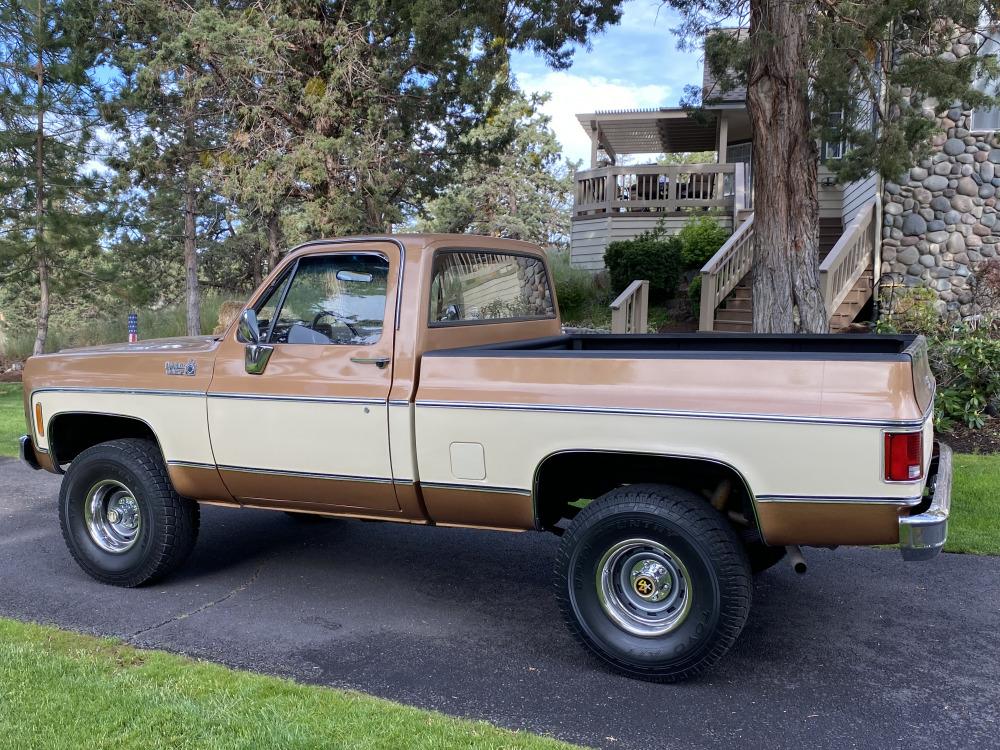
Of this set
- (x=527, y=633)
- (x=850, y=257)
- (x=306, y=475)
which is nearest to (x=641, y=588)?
(x=527, y=633)

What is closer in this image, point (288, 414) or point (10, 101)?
point (288, 414)

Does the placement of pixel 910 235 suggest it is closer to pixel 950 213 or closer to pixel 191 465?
pixel 950 213

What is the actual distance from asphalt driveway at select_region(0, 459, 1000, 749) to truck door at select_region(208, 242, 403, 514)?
Result: 0.72 metres

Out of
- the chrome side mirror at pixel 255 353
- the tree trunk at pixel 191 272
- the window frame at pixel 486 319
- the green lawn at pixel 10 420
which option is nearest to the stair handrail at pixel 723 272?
the window frame at pixel 486 319

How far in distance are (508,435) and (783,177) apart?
5767 mm

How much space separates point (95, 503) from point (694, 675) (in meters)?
3.73

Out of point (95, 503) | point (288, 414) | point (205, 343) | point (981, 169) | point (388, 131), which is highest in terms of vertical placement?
point (388, 131)

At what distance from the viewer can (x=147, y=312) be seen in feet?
71.6

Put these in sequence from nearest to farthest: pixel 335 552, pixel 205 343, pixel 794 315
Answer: pixel 205 343 → pixel 335 552 → pixel 794 315

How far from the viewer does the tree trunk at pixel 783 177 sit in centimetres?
842

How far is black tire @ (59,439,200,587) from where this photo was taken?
5.07m

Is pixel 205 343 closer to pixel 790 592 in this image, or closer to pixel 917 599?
pixel 790 592

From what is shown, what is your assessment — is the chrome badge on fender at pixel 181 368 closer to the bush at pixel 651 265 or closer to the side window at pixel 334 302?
the side window at pixel 334 302

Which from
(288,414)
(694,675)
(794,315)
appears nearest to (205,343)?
(288,414)
